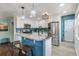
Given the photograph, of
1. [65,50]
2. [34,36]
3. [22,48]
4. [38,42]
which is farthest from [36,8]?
[65,50]

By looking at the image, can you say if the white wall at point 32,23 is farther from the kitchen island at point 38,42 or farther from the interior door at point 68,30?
the interior door at point 68,30

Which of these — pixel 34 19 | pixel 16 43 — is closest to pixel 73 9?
pixel 34 19

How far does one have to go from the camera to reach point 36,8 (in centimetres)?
210

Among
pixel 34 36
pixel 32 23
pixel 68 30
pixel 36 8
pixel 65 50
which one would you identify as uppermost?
pixel 36 8

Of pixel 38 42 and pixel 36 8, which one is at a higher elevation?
pixel 36 8

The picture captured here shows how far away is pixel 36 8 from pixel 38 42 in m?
0.71

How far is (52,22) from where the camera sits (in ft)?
7.01

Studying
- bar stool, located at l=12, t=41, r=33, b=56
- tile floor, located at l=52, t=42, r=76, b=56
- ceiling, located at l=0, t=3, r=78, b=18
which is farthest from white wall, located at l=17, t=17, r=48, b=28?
tile floor, located at l=52, t=42, r=76, b=56

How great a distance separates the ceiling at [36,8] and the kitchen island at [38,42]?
0.42m

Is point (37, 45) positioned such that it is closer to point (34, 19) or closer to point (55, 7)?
point (34, 19)

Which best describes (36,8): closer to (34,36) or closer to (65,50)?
(34,36)

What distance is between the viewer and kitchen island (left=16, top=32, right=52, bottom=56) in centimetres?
215

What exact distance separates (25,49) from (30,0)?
1015 millimetres

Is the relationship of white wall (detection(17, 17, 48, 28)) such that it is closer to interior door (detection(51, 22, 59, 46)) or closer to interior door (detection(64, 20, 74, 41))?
interior door (detection(51, 22, 59, 46))
